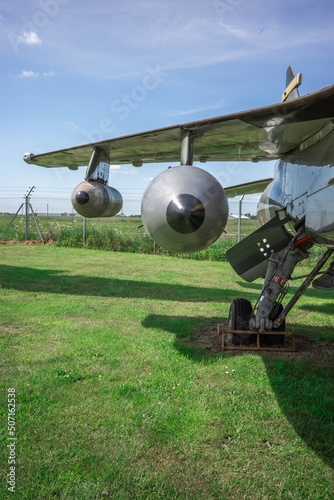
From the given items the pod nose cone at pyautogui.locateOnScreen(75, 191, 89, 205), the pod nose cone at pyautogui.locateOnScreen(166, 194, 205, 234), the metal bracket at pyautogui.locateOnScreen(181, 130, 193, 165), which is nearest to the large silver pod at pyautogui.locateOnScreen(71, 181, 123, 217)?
the pod nose cone at pyautogui.locateOnScreen(75, 191, 89, 205)

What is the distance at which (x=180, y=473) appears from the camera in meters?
2.57

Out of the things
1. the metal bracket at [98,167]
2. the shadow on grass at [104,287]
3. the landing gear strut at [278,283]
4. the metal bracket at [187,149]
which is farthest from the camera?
the shadow on grass at [104,287]

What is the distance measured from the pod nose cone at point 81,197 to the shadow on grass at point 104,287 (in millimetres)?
3470

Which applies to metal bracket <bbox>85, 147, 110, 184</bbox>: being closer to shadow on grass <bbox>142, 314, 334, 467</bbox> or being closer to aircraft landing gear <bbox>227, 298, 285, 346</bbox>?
shadow on grass <bbox>142, 314, 334, 467</bbox>

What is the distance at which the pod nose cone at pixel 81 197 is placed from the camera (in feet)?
17.3

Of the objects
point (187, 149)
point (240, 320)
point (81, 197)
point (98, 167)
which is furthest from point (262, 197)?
point (81, 197)

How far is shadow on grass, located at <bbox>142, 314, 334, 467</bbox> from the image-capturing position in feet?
10.4

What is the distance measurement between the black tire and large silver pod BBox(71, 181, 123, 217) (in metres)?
2.47

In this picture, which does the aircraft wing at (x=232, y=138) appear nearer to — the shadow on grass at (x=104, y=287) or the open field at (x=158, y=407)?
the open field at (x=158, y=407)

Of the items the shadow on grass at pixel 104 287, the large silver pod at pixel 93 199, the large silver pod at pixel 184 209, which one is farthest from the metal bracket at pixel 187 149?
the shadow on grass at pixel 104 287

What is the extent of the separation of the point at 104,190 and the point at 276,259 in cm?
273

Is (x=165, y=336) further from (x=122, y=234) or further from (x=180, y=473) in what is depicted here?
(x=122, y=234)

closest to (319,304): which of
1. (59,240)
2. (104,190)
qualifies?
(104,190)

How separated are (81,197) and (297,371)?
373 centimetres
